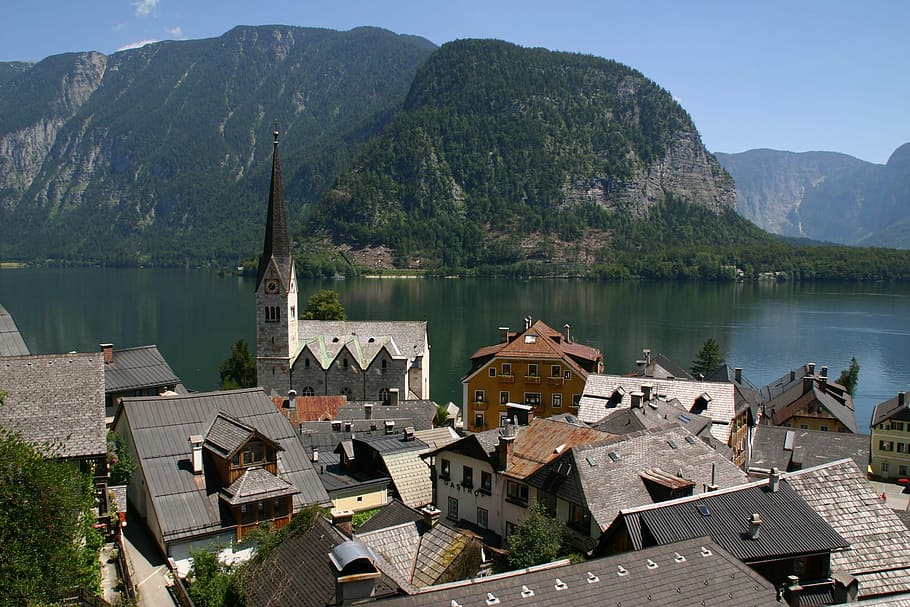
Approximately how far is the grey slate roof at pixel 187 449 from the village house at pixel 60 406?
2.09 meters

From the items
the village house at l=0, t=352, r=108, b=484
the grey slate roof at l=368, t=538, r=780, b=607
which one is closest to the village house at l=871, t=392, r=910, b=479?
the grey slate roof at l=368, t=538, r=780, b=607

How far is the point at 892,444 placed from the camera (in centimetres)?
5084

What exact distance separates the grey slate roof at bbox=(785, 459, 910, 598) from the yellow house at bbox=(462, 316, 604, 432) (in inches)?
1023

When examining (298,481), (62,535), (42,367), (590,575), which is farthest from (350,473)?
(590,575)

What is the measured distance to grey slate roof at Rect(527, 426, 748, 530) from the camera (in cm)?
2533

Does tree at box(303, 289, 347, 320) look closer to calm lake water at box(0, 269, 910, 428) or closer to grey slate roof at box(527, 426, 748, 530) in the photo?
calm lake water at box(0, 269, 910, 428)

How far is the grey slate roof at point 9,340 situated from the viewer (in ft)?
109

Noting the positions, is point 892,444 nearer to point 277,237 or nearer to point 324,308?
point 277,237

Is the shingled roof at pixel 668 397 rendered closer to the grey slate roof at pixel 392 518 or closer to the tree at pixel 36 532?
the grey slate roof at pixel 392 518

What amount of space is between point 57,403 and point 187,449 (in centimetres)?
455

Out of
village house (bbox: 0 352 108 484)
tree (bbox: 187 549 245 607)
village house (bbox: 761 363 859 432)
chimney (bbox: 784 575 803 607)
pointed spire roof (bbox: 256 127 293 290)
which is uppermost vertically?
pointed spire roof (bbox: 256 127 293 290)

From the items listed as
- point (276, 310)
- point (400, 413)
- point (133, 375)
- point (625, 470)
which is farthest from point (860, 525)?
point (276, 310)

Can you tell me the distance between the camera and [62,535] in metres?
17.4

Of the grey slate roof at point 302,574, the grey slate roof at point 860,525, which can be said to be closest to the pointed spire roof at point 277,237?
the grey slate roof at point 302,574
